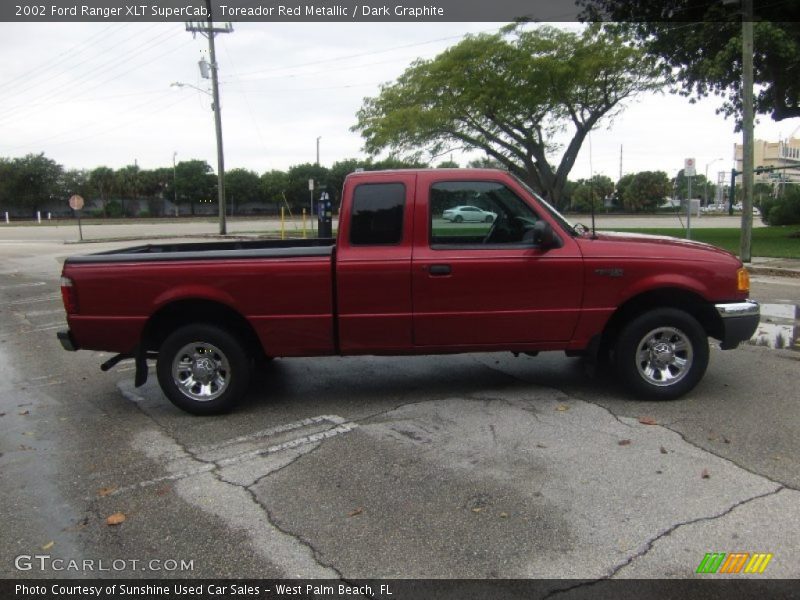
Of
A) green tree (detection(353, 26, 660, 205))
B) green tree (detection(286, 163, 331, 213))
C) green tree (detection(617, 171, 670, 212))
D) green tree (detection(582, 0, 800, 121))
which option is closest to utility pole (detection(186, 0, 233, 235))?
green tree (detection(353, 26, 660, 205))

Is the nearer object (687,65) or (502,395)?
(502,395)

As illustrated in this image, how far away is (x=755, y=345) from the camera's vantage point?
293 inches

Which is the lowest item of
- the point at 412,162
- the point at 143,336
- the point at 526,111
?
the point at 143,336

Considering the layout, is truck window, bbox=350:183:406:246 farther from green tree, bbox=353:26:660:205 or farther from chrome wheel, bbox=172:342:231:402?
green tree, bbox=353:26:660:205

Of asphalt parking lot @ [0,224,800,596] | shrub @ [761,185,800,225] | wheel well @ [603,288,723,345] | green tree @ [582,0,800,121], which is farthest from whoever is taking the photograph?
shrub @ [761,185,800,225]

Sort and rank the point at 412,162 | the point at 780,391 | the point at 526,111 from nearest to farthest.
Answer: the point at 780,391
the point at 526,111
the point at 412,162

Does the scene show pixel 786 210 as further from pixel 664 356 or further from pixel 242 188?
pixel 242 188

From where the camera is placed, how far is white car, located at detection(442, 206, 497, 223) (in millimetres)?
5406

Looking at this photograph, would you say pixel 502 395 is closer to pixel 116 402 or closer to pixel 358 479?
pixel 358 479

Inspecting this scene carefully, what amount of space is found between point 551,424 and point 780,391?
235 centimetres

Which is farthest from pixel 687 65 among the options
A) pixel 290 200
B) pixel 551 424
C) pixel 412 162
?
pixel 290 200

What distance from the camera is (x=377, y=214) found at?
17.3ft

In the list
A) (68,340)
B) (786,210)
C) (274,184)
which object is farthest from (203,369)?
(274,184)

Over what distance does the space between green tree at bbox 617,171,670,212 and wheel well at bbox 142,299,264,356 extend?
88262mm
